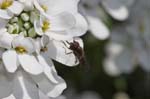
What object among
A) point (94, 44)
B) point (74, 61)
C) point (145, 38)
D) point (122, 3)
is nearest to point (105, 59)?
point (94, 44)

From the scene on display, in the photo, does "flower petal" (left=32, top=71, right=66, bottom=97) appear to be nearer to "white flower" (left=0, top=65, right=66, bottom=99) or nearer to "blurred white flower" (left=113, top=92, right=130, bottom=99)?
"white flower" (left=0, top=65, right=66, bottom=99)

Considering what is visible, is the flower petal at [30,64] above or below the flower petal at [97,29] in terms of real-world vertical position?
above

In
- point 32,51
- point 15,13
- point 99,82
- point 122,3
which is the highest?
point 15,13

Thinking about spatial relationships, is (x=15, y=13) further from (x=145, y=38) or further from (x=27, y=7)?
(x=145, y=38)

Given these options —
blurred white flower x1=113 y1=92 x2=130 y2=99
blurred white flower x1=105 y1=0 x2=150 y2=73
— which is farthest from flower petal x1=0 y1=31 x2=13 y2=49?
blurred white flower x1=113 y1=92 x2=130 y2=99

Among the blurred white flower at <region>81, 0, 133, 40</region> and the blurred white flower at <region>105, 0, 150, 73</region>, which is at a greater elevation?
the blurred white flower at <region>81, 0, 133, 40</region>

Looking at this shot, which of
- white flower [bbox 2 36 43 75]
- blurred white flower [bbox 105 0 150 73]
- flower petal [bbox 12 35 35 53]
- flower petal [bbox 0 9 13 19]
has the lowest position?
blurred white flower [bbox 105 0 150 73]

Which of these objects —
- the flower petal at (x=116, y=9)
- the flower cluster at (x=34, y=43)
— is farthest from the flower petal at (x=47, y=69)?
the flower petal at (x=116, y=9)

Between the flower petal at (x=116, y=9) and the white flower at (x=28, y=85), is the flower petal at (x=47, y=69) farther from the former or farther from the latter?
the flower petal at (x=116, y=9)
